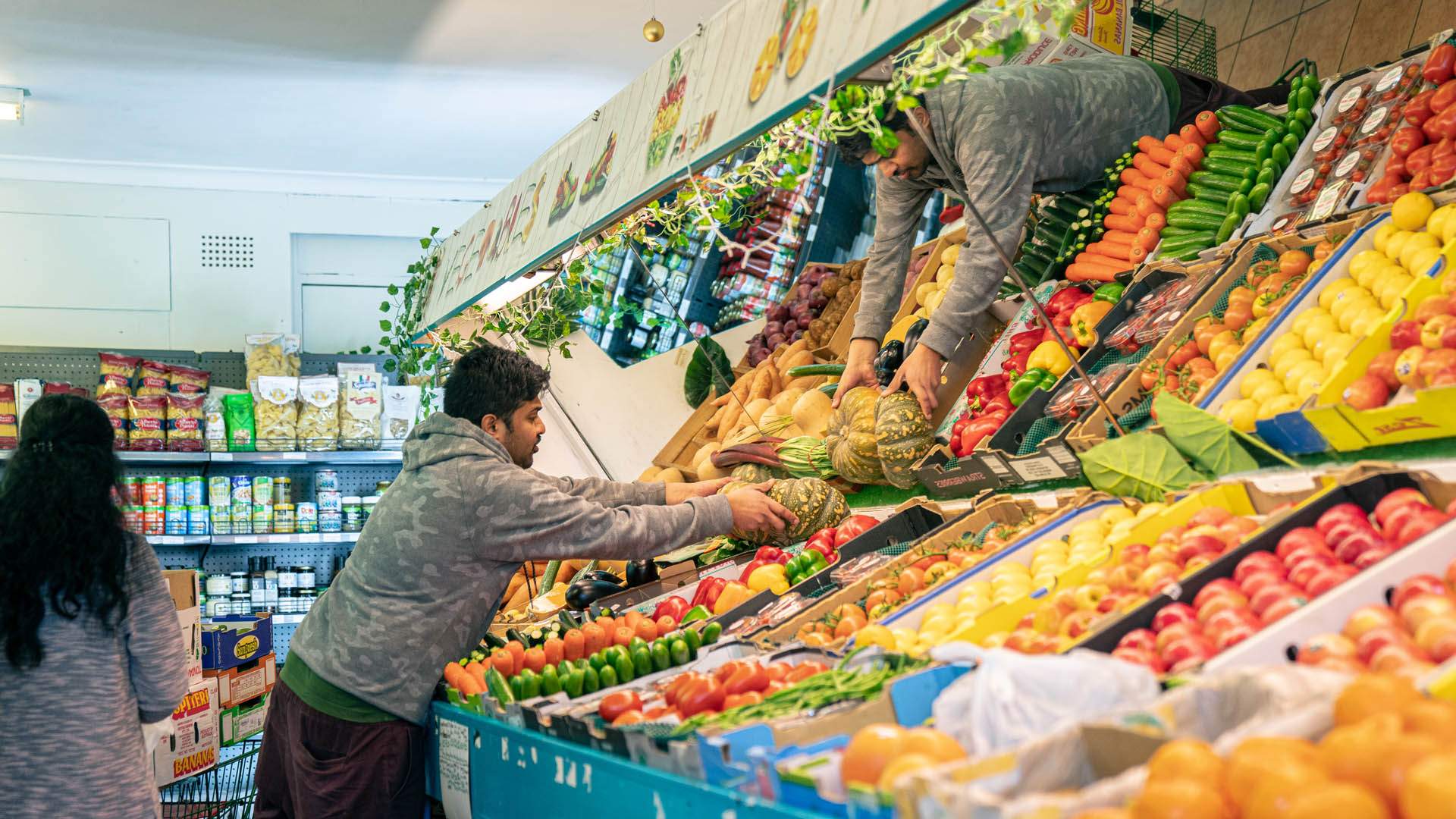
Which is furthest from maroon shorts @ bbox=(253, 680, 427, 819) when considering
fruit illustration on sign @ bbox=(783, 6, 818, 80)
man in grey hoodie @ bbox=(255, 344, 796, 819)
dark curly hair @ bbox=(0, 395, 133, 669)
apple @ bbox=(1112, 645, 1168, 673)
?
apple @ bbox=(1112, 645, 1168, 673)

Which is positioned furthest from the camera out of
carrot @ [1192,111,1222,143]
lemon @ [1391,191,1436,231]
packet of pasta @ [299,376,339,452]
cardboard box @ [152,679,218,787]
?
packet of pasta @ [299,376,339,452]

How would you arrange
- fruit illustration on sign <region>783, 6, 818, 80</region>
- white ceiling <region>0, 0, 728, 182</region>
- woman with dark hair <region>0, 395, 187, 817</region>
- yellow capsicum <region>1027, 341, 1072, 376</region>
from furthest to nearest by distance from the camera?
1. white ceiling <region>0, 0, 728, 182</region>
2. yellow capsicum <region>1027, 341, 1072, 376</region>
3. woman with dark hair <region>0, 395, 187, 817</region>
4. fruit illustration on sign <region>783, 6, 818, 80</region>

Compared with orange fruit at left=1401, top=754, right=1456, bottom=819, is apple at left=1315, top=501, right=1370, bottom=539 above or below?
above

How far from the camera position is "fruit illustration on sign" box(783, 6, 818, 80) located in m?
2.14

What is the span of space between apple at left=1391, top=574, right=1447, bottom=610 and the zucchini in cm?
283

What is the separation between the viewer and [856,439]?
11.1ft

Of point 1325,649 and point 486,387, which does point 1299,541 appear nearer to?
point 1325,649

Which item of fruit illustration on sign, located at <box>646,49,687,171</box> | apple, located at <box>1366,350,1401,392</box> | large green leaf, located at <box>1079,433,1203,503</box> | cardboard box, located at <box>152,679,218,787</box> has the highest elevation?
fruit illustration on sign, located at <box>646,49,687,171</box>

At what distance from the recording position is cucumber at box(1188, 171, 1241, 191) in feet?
10.8

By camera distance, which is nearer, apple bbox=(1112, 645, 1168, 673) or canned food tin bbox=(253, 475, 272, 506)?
apple bbox=(1112, 645, 1168, 673)

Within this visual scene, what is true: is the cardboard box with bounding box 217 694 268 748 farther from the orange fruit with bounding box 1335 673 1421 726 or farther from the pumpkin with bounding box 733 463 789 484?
the orange fruit with bounding box 1335 673 1421 726

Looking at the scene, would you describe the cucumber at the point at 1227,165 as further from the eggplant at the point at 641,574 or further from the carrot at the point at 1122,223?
the eggplant at the point at 641,574

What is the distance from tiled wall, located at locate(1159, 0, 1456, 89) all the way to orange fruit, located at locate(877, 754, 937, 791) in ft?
14.4

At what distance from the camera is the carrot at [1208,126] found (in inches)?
139
